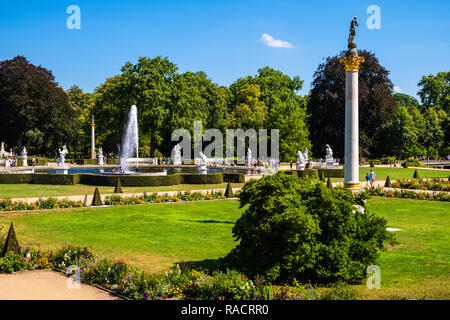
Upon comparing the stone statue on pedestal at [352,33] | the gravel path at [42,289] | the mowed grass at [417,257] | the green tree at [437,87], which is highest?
the green tree at [437,87]

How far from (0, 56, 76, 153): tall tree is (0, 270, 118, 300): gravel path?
222ft

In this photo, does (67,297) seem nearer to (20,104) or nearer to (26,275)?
(26,275)

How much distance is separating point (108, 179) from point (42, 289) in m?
26.8

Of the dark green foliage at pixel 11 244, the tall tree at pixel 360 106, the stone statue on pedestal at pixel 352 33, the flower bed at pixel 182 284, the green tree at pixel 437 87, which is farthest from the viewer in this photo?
the green tree at pixel 437 87

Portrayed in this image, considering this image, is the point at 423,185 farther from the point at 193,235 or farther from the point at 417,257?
the point at 193,235

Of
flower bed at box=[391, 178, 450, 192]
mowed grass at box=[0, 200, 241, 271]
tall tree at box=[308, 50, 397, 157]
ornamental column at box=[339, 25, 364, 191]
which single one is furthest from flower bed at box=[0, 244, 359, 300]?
tall tree at box=[308, 50, 397, 157]

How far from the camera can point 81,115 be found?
10206cm

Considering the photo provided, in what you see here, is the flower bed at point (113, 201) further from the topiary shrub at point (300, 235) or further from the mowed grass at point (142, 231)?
the topiary shrub at point (300, 235)

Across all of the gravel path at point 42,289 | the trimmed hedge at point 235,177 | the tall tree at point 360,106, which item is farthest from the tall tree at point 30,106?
the gravel path at point 42,289

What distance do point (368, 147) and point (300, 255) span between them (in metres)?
67.9

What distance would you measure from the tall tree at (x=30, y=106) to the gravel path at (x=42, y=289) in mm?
67607

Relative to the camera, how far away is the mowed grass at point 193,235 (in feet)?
41.9

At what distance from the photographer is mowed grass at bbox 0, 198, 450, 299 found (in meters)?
12.8


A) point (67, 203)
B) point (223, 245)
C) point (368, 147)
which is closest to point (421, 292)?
point (223, 245)
